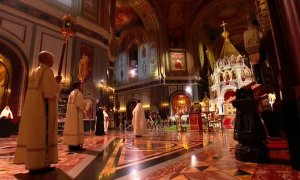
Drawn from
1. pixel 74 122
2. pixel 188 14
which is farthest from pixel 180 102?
pixel 74 122

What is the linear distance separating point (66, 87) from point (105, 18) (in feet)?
17.1

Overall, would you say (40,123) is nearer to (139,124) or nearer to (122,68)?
(139,124)

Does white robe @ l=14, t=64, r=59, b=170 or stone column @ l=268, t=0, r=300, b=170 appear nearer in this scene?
stone column @ l=268, t=0, r=300, b=170

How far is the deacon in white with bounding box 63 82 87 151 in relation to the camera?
372 cm

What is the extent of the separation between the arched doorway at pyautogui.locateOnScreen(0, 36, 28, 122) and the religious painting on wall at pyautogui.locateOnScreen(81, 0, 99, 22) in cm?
410

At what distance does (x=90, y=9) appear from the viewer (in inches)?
449

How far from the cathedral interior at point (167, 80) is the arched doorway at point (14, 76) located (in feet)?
0.13

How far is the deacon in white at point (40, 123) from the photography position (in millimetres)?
2188

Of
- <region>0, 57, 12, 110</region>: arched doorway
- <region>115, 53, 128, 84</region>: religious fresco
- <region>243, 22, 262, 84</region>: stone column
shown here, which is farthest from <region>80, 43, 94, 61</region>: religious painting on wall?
<region>115, 53, 128, 84</region>: religious fresco

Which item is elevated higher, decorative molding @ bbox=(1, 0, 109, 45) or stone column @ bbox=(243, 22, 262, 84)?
decorative molding @ bbox=(1, 0, 109, 45)

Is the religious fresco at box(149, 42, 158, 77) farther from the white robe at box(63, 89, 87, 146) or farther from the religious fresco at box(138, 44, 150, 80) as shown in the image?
the white robe at box(63, 89, 87, 146)

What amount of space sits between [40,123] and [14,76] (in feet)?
24.3

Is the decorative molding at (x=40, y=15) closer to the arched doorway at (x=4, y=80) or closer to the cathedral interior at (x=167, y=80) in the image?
the cathedral interior at (x=167, y=80)

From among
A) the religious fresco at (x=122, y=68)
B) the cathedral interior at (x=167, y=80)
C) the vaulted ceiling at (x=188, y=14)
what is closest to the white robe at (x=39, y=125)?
the cathedral interior at (x=167, y=80)
